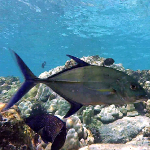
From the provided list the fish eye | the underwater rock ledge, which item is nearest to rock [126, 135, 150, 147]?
the underwater rock ledge

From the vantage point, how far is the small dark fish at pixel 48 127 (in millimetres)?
2633

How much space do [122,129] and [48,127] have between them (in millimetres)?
2758

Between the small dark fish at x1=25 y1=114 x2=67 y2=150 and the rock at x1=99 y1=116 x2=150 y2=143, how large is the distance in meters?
2.14

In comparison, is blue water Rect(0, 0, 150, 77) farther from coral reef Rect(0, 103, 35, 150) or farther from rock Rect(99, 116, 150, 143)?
coral reef Rect(0, 103, 35, 150)

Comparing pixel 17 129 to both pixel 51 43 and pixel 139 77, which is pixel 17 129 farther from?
pixel 51 43

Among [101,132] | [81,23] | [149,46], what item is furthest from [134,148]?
[149,46]

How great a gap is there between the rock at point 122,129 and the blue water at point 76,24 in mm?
17307

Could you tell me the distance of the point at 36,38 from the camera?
109 feet

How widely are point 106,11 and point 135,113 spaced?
2045 cm

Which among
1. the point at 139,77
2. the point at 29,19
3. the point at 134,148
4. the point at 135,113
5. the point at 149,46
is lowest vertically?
the point at 134,148

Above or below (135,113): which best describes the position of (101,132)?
below

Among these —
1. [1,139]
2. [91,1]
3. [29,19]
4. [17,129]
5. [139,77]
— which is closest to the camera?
[1,139]

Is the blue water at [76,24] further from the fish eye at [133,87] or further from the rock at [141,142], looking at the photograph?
the fish eye at [133,87]

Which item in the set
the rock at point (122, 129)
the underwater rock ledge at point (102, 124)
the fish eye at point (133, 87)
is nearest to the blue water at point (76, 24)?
the underwater rock ledge at point (102, 124)
